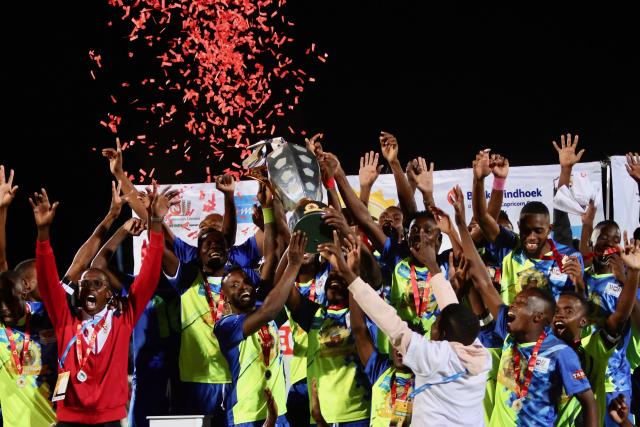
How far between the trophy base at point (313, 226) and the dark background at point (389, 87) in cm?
511

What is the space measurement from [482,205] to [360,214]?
84cm

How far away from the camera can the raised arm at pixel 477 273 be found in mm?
5012

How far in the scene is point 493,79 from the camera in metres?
10.1

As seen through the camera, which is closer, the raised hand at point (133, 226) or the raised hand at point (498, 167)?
the raised hand at point (133, 226)

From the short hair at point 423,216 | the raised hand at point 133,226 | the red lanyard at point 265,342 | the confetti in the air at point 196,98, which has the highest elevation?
the confetti in the air at point 196,98

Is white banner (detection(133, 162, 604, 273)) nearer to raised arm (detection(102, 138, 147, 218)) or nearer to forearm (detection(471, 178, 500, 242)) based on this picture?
raised arm (detection(102, 138, 147, 218))

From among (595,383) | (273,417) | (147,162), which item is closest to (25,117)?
(147,162)

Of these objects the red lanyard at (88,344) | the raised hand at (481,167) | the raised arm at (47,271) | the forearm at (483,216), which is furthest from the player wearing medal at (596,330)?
the raised arm at (47,271)

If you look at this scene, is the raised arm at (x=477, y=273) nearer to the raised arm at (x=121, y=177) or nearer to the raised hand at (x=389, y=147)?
the raised hand at (x=389, y=147)

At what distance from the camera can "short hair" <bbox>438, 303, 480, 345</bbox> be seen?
376 centimetres

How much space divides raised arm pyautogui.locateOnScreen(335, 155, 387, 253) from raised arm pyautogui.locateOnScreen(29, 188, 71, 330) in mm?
1910

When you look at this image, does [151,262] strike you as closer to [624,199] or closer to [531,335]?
[531,335]

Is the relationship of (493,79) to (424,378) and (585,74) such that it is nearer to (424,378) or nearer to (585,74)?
(585,74)

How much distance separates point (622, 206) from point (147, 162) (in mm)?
5103
